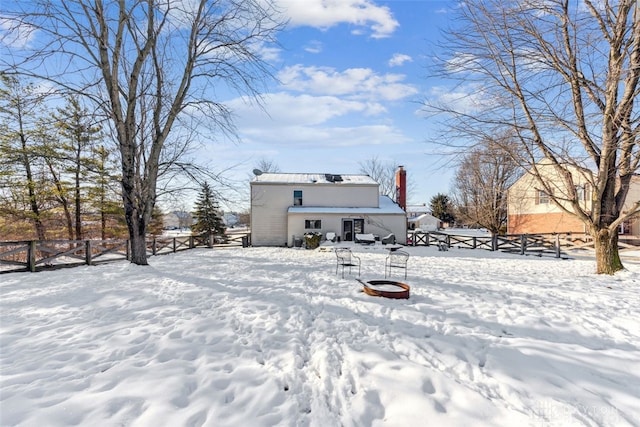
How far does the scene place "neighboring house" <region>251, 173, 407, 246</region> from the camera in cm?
2122

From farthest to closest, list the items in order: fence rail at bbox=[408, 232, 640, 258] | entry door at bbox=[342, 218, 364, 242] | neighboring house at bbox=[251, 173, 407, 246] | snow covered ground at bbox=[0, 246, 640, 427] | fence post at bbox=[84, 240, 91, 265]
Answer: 1. entry door at bbox=[342, 218, 364, 242]
2. neighboring house at bbox=[251, 173, 407, 246]
3. fence rail at bbox=[408, 232, 640, 258]
4. fence post at bbox=[84, 240, 91, 265]
5. snow covered ground at bbox=[0, 246, 640, 427]

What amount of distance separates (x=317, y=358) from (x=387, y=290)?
11.0 ft

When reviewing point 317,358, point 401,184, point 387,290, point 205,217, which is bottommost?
point 317,358

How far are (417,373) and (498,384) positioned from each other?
856 millimetres

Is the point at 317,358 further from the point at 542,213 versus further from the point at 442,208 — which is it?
the point at 442,208

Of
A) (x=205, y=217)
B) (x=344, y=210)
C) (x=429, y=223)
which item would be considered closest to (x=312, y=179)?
(x=344, y=210)

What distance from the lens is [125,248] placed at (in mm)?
12664

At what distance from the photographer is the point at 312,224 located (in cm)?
2119

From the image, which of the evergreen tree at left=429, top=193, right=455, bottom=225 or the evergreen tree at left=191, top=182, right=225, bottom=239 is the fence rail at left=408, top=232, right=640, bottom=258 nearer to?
the evergreen tree at left=191, top=182, right=225, bottom=239

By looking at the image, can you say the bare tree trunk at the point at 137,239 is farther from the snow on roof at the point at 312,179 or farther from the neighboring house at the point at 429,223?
the neighboring house at the point at 429,223

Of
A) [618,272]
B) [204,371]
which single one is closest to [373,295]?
[204,371]

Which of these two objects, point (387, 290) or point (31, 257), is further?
point (31, 257)

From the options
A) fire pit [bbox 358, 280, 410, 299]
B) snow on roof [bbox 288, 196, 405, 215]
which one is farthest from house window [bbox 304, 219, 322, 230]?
fire pit [bbox 358, 280, 410, 299]

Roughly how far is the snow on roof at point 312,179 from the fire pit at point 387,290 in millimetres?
16301
